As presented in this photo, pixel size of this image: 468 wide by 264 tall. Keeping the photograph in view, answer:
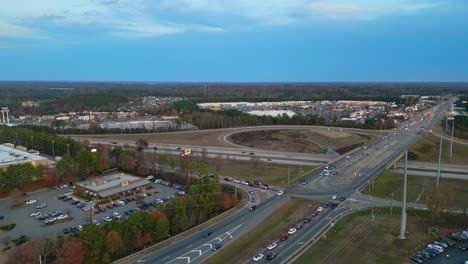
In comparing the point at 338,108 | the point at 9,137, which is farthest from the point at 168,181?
the point at 338,108

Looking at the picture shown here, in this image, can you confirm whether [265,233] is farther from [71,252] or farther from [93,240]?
[71,252]

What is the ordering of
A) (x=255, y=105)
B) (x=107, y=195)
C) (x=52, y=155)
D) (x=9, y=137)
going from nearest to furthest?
(x=107, y=195), (x=52, y=155), (x=9, y=137), (x=255, y=105)

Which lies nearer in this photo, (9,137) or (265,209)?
(265,209)

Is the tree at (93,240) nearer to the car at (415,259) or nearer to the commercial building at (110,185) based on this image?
the commercial building at (110,185)

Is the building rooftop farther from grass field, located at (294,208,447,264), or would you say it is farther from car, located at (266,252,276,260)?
grass field, located at (294,208,447,264)

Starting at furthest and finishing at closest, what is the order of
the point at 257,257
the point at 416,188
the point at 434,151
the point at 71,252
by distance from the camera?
the point at 434,151 → the point at 416,188 → the point at 257,257 → the point at 71,252

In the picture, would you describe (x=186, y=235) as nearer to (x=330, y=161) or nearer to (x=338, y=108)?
(x=330, y=161)

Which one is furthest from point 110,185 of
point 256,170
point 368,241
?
point 368,241
